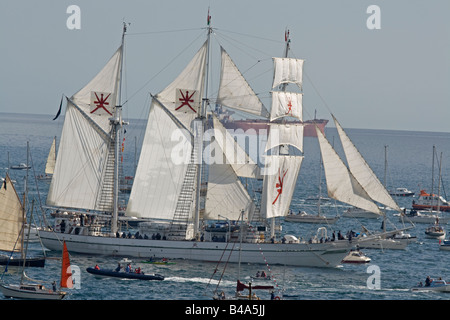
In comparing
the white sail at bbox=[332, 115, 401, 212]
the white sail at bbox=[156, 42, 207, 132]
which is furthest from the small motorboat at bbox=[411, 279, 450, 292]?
the white sail at bbox=[156, 42, 207, 132]

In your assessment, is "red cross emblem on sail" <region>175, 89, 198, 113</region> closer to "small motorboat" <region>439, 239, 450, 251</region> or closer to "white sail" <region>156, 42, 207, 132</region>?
"white sail" <region>156, 42, 207, 132</region>

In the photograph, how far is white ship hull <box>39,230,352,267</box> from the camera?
7506cm

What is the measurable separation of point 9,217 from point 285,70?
88.9 feet

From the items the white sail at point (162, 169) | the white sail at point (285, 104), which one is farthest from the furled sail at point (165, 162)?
the white sail at point (285, 104)

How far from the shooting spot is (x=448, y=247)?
298ft

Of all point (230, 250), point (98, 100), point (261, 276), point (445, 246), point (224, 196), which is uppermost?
point (98, 100)

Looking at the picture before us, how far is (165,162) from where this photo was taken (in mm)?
78125

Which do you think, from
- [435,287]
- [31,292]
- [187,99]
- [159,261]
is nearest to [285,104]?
[187,99]

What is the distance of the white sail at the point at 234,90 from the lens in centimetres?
7550

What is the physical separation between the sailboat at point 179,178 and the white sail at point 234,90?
9cm

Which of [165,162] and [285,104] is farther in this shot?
[165,162]

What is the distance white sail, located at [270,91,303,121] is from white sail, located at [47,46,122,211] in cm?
1452

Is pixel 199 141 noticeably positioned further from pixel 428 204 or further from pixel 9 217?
pixel 428 204

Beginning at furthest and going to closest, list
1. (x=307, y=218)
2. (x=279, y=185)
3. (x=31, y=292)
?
1. (x=307, y=218)
2. (x=279, y=185)
3. (x=31, y=292)
